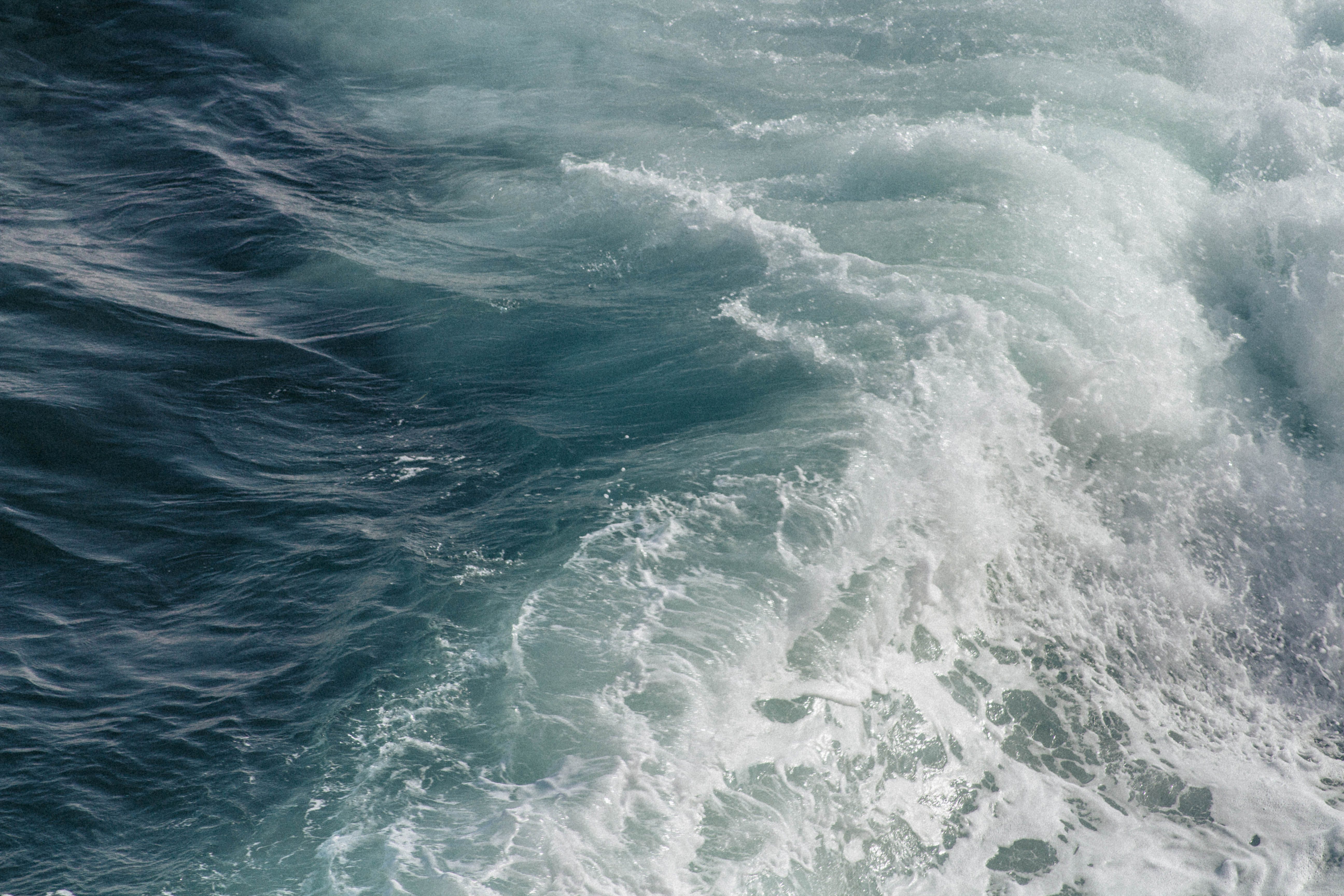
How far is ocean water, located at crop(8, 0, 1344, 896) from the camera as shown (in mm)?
3719

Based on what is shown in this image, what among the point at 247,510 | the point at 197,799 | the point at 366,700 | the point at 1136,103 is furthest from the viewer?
the point at 1136,103

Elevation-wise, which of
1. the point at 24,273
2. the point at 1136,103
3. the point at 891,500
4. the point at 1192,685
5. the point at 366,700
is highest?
the point at 1136,103

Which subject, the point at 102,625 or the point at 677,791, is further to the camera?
the point at 102,625

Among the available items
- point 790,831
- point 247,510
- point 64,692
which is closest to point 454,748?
point 790,831

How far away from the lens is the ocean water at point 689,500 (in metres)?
3.72

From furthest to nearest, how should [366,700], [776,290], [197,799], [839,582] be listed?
[776,290]
[839,582]
[366,700]
[197,799]

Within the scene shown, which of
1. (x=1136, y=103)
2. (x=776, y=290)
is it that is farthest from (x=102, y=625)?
(x=1136, y=103)

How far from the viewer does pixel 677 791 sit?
3.70 metres

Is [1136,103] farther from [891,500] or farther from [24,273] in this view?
[24,273]

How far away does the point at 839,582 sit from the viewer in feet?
15.1

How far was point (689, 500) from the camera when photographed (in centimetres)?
488

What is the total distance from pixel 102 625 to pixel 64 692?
0.38 meters

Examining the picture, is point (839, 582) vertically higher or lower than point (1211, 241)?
lower

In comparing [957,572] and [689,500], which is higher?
[689,500]
